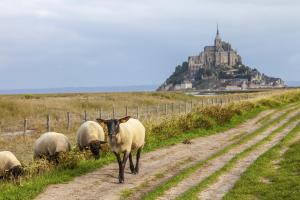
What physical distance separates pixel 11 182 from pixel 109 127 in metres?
3.67

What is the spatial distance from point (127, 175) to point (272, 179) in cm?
493

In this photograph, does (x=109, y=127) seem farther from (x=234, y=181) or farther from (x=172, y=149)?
(x=172, y=149)

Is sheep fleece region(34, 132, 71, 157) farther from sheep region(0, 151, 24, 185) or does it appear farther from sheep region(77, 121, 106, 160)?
sheep region(0, 151, 24, 185)

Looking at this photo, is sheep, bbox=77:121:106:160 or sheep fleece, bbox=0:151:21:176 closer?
sheep fleece, bbox=0:151:21:176

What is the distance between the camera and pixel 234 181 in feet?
50.8

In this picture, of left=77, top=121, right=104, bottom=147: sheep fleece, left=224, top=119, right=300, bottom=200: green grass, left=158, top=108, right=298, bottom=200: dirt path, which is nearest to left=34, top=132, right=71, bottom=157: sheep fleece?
left=77, top=121, right=104, bottom=147: sheep fleece

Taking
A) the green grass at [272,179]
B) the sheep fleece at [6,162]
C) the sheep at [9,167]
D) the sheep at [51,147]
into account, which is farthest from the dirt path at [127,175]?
the green grass at [272,179]

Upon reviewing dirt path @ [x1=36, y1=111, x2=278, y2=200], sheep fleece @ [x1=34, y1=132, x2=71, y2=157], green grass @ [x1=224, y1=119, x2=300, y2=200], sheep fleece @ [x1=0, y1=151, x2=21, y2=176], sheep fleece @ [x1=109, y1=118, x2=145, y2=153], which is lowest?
dirt path @ [x1=36, y1=111, x2=278, y2=200]

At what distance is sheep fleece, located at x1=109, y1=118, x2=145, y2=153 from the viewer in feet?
52.1

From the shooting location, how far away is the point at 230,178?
16000mm

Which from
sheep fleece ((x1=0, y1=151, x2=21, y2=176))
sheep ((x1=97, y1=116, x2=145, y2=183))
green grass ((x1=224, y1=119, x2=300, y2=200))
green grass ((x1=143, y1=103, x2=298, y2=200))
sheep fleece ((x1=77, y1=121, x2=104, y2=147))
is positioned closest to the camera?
green grass ((x1=224, y1=119, x2=300, y2=200))

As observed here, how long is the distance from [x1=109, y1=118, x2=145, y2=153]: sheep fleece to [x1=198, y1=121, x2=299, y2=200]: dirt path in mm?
3243

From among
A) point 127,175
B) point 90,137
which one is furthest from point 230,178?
point 90,137

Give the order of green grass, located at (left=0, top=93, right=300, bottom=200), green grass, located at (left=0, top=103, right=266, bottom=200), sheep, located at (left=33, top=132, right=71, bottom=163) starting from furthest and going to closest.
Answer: sheep, located at (left=33, top=132, right=71, bottom=163) → green grass, located at (left=0, top=93, right=300, bottom=200) → green grass, located at (left=0, top=103, right=266, bottom=200)
